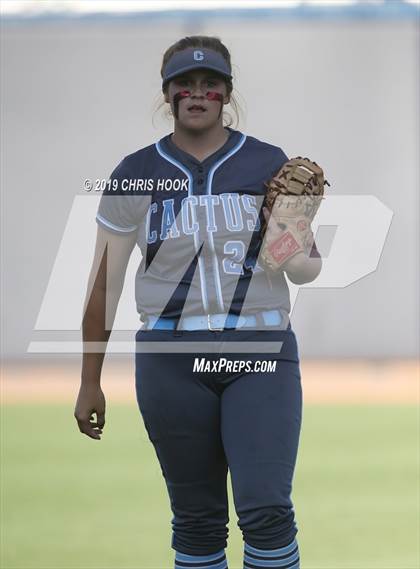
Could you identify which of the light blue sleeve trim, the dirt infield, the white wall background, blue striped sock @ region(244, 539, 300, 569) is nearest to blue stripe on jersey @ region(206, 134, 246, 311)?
the light blue sleeve trim

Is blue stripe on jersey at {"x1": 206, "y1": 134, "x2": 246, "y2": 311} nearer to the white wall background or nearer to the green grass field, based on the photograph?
the green grass field

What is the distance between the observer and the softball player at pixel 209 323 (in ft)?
7.56

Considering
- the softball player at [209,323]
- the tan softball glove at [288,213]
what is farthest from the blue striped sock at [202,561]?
the tan softball glove at [288,213]

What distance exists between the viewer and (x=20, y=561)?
3434mm

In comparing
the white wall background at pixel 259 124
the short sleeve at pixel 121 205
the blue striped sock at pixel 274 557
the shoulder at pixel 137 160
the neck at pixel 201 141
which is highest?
the white wall background at pixel 259 124

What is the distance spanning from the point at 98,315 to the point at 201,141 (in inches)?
18.5

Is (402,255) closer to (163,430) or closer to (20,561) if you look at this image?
(20,561)

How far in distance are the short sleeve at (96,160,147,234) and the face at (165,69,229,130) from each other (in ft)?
0.60

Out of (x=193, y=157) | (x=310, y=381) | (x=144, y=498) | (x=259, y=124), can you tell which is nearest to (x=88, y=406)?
(x=193, y=157)

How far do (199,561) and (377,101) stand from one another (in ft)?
34.5

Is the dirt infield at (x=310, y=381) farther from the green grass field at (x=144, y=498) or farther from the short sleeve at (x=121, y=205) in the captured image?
the short sleeve at (x=121, y=205)

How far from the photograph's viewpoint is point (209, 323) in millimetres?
2373

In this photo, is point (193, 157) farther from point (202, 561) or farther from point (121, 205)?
point (202, 561)

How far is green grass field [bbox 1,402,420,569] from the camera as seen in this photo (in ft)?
11.7
